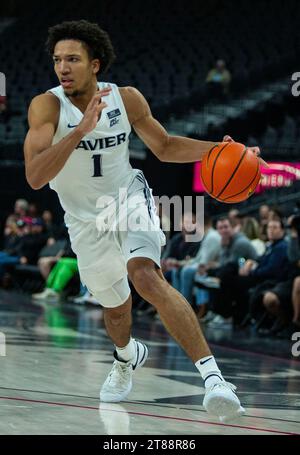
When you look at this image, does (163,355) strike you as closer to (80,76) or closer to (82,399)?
(82,399)

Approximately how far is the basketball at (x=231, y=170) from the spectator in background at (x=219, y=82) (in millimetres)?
14482

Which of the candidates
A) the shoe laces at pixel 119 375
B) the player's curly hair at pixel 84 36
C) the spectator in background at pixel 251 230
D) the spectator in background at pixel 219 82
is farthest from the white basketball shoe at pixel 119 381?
the spectator in background at pixel 219 82

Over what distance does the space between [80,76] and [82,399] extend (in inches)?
67.1

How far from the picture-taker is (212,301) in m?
11.0

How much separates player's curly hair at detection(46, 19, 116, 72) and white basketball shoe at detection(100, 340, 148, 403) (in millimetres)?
1630

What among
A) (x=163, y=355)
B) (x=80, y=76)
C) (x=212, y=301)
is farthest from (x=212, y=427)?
(x=212, y=301)

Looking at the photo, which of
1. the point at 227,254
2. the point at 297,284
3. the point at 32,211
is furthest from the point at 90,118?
the point at 32,211

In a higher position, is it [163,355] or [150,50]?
[150,50]

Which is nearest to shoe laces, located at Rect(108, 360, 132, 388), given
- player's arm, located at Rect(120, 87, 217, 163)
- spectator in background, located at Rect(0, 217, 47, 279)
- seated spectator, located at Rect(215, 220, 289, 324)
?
player's arm, located at Rect(120, 87, 217, 163)

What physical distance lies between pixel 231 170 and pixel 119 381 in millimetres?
1290

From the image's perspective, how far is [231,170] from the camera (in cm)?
486

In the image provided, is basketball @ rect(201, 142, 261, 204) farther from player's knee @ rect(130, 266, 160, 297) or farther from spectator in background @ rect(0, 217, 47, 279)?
spectator in background @ rect(0, 217, 47, 279)

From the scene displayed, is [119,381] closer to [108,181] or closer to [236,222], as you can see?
[108,181]
